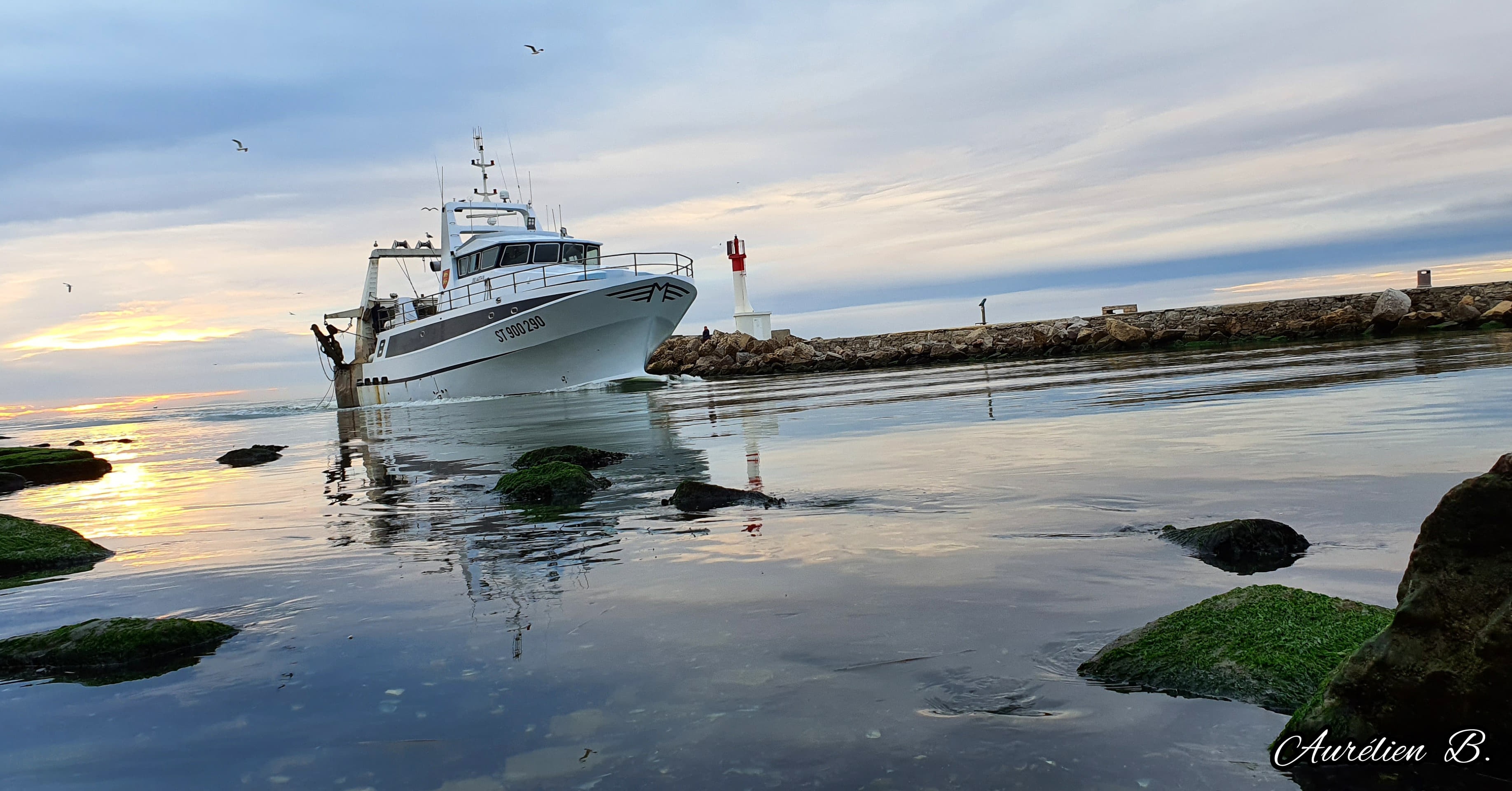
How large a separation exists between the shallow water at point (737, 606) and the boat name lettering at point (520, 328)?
19.2 m

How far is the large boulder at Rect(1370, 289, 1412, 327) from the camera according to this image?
97.3 ft

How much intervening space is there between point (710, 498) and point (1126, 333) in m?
32.8

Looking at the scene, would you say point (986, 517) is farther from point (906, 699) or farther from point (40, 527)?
point (40, 527)

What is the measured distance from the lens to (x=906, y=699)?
3080 mm

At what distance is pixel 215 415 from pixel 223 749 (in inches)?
1705

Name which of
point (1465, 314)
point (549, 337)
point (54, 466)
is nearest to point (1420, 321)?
point (1465, 314)

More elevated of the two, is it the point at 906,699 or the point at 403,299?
the point at 403,299

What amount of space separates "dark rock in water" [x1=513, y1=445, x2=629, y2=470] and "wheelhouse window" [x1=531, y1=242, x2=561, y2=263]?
22.8 m

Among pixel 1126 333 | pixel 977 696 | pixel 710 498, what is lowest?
pixel 977 696

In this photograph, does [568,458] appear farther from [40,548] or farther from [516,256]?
[516,256]

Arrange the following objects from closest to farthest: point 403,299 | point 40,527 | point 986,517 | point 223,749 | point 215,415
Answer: point 223,749
point 986,517
point 40,527
point 403,299
point 215,415

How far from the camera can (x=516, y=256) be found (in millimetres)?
32062

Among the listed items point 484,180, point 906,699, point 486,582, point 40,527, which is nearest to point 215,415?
point 484,180

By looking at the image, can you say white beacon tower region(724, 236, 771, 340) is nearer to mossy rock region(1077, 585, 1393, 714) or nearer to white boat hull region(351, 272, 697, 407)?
white boat hull region(351, 272, 697, 407)
